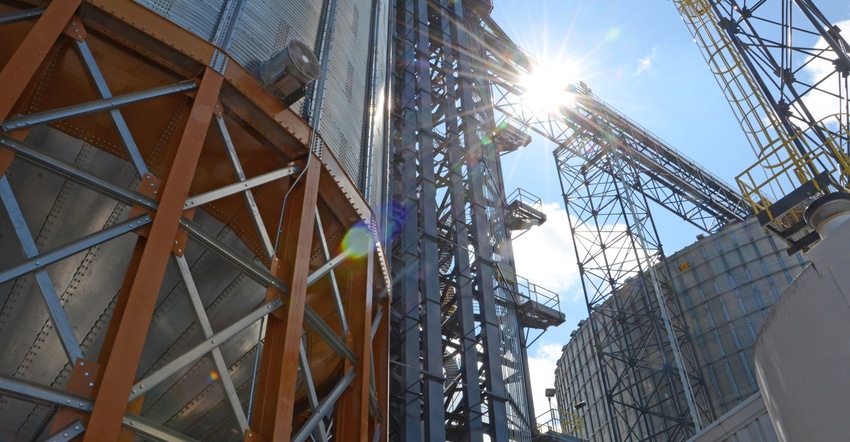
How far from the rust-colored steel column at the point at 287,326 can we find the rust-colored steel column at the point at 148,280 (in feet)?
4.13

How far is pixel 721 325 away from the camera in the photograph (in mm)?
29828

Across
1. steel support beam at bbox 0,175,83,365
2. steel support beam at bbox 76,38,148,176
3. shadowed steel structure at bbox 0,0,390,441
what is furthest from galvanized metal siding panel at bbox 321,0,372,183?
steel support beam at bbox 0,175,83,365

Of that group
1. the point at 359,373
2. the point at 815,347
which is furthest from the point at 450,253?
the point at 815,347

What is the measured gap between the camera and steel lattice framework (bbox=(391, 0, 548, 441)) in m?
17.5

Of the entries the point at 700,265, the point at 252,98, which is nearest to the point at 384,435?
the point at 252,98

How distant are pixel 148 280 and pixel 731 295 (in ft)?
99.4

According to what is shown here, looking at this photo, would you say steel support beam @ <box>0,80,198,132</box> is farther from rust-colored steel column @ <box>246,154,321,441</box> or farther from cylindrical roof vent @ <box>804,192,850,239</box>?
cylindrical roof vent @ <box>804,192,850,239</box>

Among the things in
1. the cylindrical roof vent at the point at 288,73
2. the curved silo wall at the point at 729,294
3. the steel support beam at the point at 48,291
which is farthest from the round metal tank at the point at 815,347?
the curved silo wall at the point at 729,294

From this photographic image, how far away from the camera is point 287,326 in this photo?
6164mm

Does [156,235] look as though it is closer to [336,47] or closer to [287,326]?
[287,326]

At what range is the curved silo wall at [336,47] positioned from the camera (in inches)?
294

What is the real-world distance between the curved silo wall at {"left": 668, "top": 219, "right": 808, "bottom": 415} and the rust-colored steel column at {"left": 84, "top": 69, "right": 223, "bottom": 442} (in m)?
27.4

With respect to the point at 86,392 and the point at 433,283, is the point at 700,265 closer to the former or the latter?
the point at 433,283

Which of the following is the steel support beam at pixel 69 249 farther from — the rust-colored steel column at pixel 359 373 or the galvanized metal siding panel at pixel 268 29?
the rust-colored steel column at pixel 359 373
